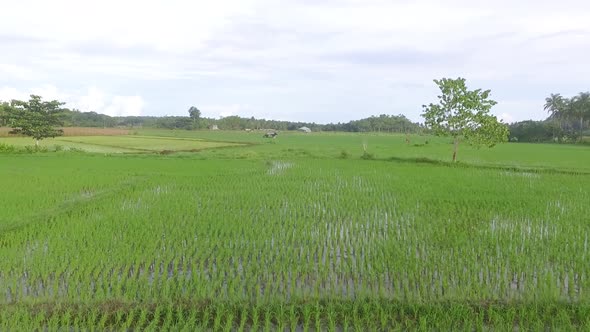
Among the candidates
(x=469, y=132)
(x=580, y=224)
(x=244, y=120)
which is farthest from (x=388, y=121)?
(x=580, y=224)

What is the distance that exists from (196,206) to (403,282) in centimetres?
520

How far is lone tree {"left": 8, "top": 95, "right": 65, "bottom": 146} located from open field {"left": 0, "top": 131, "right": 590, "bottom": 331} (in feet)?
59.2

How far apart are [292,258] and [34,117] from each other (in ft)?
87.8

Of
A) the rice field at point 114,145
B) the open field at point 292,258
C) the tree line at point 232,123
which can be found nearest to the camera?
the open field at point 292,258

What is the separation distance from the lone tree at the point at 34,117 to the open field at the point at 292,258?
1803cm

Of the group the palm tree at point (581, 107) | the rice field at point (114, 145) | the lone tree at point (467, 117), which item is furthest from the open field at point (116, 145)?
the palm tree at point (581, 107)

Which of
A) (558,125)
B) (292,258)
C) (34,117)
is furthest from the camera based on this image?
(558,125)

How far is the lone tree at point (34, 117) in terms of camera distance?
26016mm

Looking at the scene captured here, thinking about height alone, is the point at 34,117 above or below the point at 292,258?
above

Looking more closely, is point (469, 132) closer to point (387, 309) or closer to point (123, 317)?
point (387, 309)

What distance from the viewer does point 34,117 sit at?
26.1m

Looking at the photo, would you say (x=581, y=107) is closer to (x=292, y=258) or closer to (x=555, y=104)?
(x=555, y=104)

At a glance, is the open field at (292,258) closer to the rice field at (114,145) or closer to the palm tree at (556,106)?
the rice field at (114,145)

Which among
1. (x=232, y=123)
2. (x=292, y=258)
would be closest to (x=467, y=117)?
(x=292, y=258)
